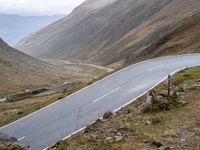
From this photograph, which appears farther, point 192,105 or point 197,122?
point 192,105

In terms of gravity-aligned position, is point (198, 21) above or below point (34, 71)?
above

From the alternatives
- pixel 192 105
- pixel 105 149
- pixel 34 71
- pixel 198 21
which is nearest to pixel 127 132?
pixel 105 149

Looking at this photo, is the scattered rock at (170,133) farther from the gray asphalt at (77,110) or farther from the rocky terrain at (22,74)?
the rocky terrain at (22,74)

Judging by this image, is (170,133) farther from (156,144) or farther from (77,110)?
(77,110)

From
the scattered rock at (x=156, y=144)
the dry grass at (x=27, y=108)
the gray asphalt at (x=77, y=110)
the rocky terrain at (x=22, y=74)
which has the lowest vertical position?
the rocky terrain at (x=22, y=74)

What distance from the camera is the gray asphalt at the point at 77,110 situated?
17.3 metres

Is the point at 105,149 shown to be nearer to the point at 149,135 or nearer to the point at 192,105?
the point at 149,135

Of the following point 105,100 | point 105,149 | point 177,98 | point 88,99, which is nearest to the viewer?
point 105,149

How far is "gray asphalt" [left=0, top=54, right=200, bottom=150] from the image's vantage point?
56.9ft

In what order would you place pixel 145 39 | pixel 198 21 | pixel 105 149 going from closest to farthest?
pixel 105 149 → pixel 198 21 → pixel 145 39

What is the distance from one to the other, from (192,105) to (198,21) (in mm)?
72001

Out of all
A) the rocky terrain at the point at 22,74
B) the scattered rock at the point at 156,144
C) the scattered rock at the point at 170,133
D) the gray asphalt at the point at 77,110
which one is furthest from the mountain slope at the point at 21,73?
the scattered rock at the point at 156,144

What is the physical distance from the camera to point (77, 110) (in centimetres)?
2150

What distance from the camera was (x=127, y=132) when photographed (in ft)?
40.6
